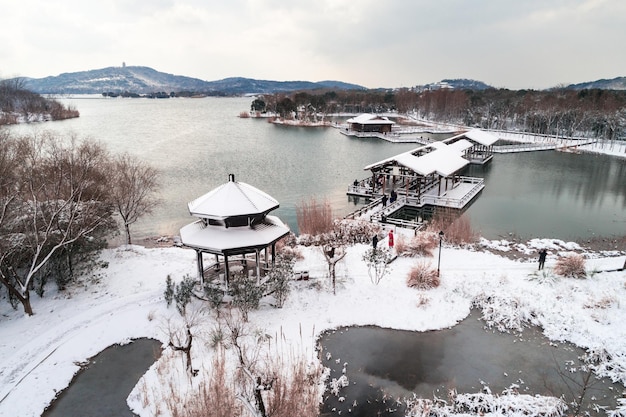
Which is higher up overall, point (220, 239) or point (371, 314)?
point (220, 239)

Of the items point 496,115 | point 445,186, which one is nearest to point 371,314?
point 445,186

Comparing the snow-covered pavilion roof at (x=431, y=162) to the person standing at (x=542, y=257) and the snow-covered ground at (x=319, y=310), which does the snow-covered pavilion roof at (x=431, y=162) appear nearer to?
the snow-covered ground at (x=319, y=310)

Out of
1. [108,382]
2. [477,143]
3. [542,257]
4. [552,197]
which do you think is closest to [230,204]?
[108,382]

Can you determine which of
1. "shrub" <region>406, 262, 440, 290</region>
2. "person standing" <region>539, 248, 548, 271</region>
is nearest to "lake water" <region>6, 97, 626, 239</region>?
"person standing" <region>539, 248, 548, 271</region>

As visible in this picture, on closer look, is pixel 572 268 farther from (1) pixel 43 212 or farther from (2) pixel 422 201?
(1) pixel 43 212

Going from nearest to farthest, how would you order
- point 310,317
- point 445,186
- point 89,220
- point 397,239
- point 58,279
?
point 310,317 < point 58,279 < point 89,220 < point 397,239 < point 445,186

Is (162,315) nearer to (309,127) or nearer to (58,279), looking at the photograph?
(58,279)

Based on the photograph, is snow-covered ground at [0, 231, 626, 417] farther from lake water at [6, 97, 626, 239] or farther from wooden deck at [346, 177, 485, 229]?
lake water at [6, 97, 626, 239]
